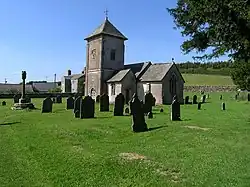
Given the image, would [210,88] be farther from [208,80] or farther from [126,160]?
[126,160]

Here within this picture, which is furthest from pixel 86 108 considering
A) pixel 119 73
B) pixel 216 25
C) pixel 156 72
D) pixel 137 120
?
pixel 119 73

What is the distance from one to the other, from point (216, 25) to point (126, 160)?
8324 millimetres

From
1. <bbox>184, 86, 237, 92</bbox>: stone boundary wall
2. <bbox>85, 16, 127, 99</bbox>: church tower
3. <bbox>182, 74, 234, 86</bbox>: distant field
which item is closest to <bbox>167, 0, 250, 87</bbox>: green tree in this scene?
<bbox>85, 16, 127, 99</bbox>: church tower

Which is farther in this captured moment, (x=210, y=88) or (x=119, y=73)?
(x=210, y=88)

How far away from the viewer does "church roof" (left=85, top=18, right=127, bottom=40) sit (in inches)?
1945

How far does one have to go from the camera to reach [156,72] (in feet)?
151

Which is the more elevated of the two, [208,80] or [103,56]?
[103,56]

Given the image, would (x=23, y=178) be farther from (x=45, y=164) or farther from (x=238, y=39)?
(x=238, y=39)

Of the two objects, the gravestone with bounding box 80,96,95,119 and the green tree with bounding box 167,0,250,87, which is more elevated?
the green tree with bounding box 167,0,250,87

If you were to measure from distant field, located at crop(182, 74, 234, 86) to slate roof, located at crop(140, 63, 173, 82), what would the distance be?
132ft

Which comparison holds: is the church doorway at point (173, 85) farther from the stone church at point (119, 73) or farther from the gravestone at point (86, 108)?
the gravestone at point (86, 108)

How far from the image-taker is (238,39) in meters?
14.8

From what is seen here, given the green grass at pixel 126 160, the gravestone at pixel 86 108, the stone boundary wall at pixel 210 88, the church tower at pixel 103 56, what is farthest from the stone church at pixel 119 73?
the stone boundary wall at pixel 210 88

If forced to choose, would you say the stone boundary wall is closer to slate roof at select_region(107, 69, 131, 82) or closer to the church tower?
the church tower
